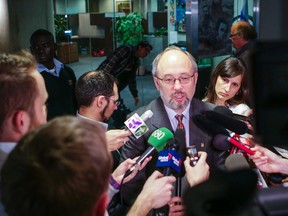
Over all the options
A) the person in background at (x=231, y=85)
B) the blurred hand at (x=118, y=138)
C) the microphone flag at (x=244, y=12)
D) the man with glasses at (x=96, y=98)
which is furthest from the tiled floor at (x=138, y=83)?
the blurred hand at (x=118, y=138)

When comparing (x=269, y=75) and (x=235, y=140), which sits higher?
(x=269, y=75)

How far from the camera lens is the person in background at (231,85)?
2.60 meters

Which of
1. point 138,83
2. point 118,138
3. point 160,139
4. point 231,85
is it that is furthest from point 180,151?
point 138,83

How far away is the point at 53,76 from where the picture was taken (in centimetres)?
326

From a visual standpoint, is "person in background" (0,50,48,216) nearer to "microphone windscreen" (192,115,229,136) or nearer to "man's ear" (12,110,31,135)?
"man's ear" (12,110,31,135)

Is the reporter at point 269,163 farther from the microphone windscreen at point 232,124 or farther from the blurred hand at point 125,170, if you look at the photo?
the blurred hand at point 125,170

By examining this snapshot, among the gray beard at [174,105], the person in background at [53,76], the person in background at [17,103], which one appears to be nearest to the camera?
the person in background at [17,103]

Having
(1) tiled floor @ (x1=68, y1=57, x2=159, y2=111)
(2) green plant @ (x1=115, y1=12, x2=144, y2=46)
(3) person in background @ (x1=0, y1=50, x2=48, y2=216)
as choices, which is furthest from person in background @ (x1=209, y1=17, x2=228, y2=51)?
(3) person in background @ (x1=0, y1=50, x2=48, y2=216)

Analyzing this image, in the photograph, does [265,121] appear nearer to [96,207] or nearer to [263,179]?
[96,207]

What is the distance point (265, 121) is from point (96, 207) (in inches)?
14.9

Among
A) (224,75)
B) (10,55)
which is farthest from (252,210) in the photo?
(224,75)

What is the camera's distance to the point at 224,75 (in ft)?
8.66

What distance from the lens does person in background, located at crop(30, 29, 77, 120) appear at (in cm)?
319

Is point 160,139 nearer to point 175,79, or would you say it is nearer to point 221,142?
point 221,142
